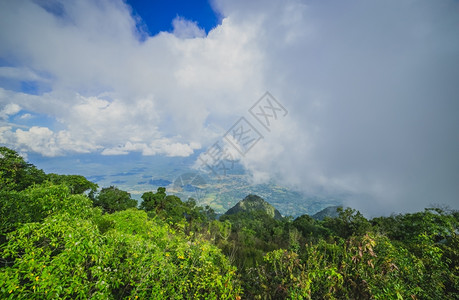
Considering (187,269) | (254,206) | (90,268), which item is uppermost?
(254,206)

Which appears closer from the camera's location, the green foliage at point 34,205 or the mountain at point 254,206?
the green foliage at point 34,205

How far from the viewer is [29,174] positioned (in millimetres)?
33969

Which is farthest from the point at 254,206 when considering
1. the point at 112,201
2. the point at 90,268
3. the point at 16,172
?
the point at 90,268

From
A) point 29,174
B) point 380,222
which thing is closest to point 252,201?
point 380,222

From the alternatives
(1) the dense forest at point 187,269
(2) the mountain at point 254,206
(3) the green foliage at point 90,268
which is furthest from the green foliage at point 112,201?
(2) the mountain at point 254,206

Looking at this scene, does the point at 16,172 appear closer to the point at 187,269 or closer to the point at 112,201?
the point at 112,201

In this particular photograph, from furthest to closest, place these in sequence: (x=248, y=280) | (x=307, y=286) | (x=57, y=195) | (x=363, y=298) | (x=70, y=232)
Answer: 1. (x=57, y=195)
2. (x=248, y=280)
3. (x=70, y=232)
4. (x=363, y=298)
5. (x=307, y=286)

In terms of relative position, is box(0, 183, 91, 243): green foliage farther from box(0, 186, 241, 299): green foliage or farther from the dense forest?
box(0, 186, 241, 299): green foliage

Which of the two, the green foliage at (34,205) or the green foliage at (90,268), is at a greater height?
the green foliage at (34,205)

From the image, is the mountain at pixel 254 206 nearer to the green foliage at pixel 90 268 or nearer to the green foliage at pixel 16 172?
the green foliage at pixel 16 172

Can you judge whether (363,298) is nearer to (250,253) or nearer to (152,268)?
(152,268)

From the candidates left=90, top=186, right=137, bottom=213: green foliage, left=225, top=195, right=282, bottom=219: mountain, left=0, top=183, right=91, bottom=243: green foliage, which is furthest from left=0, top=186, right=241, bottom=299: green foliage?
left=225, top=195, right=282, bottom=219: mountain

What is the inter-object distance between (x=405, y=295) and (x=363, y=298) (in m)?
1.00

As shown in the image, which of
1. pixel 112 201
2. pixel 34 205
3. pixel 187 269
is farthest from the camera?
pixel 112 201
